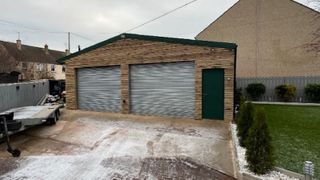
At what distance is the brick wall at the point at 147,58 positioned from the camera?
1070cm

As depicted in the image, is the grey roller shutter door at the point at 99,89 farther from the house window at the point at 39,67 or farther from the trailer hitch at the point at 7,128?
the house window at the point at 39,67

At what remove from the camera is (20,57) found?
3766 centimetres

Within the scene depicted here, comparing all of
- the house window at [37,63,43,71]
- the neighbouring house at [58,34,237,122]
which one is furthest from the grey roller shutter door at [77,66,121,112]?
the house window at [37,63,43,71]

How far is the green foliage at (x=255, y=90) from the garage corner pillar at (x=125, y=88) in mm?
10019

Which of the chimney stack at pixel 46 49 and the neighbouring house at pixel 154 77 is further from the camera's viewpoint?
the chimney stack at pixel 46 49

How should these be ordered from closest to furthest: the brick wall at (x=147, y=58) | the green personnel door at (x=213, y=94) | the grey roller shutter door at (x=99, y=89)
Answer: the brick wall at (x=147, y=58) → the green personnel door at (x=213, y=94) → the grey roller shutter door at (x=99, y=89)

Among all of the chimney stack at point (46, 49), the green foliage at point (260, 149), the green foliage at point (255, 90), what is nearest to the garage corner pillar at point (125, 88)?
the green foliage at point (260, 149)

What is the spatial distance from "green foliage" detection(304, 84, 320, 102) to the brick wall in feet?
31.6

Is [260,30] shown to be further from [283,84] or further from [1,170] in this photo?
[1,170]

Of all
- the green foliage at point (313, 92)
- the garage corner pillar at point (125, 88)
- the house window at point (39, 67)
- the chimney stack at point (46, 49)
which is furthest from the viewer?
the chimney stack at point (46, 49)

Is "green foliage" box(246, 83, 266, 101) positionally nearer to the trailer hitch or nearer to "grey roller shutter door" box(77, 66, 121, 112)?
"grey roller shutter door" box(77, 66, 121, 112)

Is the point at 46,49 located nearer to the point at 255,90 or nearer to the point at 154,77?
the point at 255,90

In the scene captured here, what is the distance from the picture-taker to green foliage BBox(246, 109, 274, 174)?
517cm

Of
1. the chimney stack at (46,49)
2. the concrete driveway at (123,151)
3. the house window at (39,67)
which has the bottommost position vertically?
Answer: the concrete driveway at (123,151)
